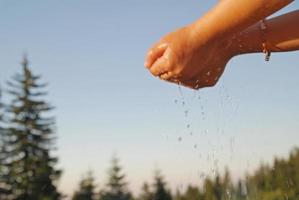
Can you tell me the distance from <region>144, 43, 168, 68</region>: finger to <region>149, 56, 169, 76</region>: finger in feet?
0.05

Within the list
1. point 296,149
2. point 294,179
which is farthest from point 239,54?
point 296,149

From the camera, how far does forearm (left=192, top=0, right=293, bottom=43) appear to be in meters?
1.66

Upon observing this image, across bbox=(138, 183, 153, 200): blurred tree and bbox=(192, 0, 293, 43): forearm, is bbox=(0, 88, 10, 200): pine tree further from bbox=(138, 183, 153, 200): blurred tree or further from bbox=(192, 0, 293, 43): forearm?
bbox=(192, 0, 293, 43): forearm

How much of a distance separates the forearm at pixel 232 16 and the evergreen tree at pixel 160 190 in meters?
65.3

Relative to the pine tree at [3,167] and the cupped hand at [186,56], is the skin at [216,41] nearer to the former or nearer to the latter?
the cupped hand at [186,56]

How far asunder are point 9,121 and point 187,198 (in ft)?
65.6

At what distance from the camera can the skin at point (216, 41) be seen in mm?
1678

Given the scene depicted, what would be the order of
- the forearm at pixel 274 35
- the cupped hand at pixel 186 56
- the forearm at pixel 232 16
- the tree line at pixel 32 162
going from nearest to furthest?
the forearm at pixel 232 16, the cupped hand at pixel 186 56, the forearm at pixel 274 35, the tree line at pixel 32 162

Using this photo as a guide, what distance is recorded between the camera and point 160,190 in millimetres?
67625

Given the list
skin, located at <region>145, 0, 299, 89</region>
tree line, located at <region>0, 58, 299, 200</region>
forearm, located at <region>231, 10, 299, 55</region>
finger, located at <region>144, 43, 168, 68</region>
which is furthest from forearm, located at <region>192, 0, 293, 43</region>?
tree line, located at <region>0, 58, 299, 200</region>

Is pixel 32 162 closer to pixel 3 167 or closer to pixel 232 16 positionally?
pixel 3 167

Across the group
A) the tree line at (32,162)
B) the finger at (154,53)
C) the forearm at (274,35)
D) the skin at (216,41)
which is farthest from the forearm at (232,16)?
the tree line at (32,162)

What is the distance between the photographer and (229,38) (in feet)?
6.02

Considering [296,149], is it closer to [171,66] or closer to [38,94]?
[38,94]
